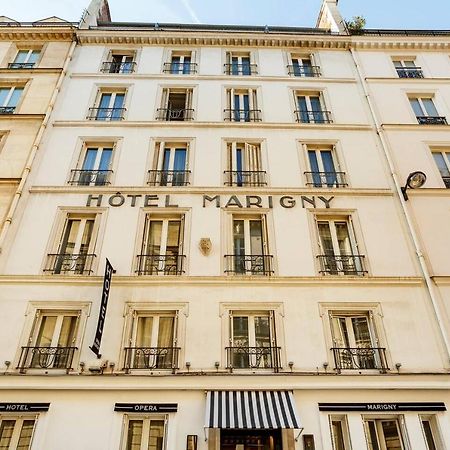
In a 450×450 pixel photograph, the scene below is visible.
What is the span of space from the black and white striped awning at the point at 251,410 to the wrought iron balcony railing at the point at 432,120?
1117cm

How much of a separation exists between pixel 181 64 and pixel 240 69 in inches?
99.4

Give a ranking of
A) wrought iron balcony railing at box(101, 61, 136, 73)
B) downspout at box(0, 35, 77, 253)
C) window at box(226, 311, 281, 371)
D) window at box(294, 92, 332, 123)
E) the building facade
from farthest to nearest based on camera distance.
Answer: wrought iron balcony railing at box(101, 61, 136, 73) < window at box(294, 92, 332, 123) < downspout at box(0, 35, 77, 253) < window at box(226, 311, 281, 371) < the building facade

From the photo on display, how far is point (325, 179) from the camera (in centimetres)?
1246

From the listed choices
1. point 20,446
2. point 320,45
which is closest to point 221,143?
point 320,45

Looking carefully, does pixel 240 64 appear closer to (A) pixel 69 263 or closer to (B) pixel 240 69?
(B) pixel 240 69

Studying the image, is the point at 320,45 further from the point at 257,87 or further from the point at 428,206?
the point at 428,206

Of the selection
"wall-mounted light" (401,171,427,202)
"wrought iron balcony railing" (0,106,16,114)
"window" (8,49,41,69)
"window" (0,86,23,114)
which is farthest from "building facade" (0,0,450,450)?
"window" (8,49,41,69)

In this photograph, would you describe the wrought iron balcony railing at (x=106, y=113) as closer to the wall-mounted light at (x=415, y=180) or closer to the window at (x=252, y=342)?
the window at (x=252, y=342)

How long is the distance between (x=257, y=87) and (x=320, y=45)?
4.07 metres

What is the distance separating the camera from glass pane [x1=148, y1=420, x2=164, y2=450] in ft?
26.7

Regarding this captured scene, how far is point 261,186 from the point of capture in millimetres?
12102

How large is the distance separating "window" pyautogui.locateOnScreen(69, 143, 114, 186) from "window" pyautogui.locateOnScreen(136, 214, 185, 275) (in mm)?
2272

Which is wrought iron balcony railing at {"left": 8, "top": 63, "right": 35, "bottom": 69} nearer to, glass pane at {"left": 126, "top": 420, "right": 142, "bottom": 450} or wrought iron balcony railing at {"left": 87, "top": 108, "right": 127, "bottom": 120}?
wrought iron balcony railing at {"left": 87, "top": 108, "right": 127, "bottom": 120}

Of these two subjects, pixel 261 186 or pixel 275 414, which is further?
pixel 261 186
